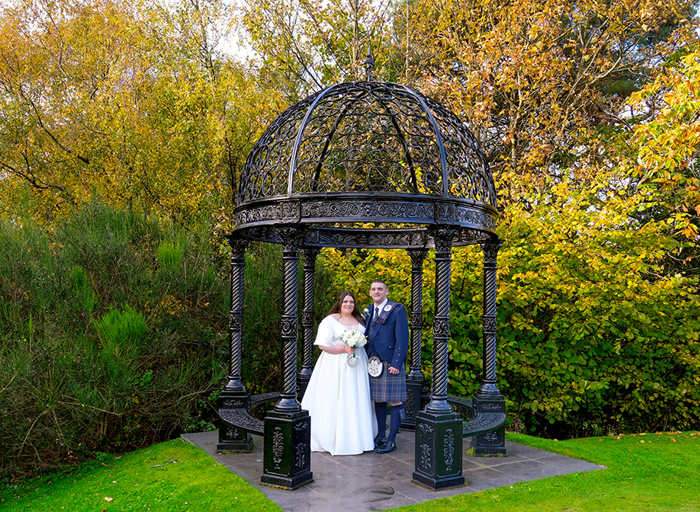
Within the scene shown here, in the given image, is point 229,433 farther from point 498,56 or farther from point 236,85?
point 498,56

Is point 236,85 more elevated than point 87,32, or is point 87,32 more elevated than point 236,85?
point 87,32

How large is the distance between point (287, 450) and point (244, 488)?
52 centimetres

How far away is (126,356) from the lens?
665 cm

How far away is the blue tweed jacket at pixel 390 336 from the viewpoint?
5.96 metres

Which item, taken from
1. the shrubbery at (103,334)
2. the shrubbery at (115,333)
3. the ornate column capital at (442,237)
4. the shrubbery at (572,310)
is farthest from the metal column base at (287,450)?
the shrubbery at (572,310)

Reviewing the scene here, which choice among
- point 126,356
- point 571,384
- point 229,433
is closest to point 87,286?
point 126,356

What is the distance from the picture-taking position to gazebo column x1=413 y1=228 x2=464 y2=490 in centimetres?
501

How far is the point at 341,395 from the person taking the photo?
19.5ft

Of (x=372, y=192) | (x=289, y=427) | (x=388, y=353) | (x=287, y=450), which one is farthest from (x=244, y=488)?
(x=372, y=192)

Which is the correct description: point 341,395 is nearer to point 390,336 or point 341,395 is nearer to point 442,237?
point 390,336

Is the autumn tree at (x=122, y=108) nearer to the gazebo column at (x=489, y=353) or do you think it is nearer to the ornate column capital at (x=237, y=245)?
the ornate column capital at (x=237, y=245)

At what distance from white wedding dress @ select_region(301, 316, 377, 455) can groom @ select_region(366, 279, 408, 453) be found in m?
0.13

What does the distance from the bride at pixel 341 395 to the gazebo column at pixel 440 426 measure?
962mm

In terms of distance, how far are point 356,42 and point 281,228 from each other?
324 inches
